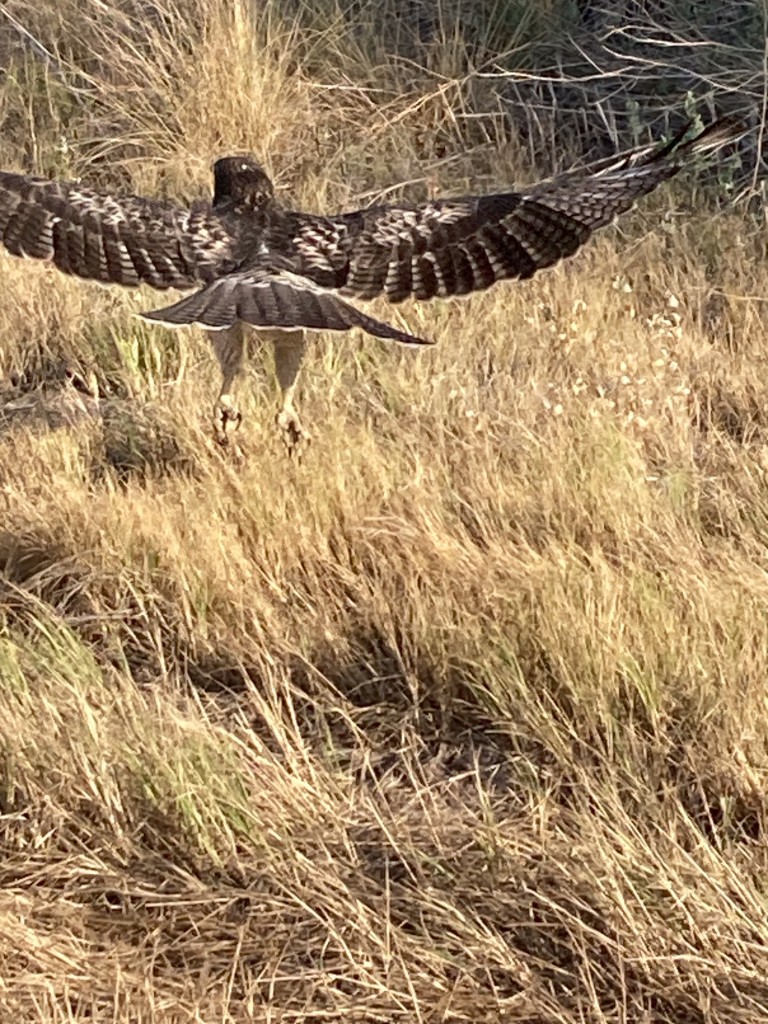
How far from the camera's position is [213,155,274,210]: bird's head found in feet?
16.0

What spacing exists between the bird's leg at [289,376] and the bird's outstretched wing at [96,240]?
318mm

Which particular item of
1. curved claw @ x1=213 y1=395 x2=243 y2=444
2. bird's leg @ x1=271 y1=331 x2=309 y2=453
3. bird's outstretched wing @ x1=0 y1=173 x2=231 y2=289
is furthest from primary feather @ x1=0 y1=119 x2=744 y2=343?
curved claw @ x1=213 y1=395 x2=243 y2=444

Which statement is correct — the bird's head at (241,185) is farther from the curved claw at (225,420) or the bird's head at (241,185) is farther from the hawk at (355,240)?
the curved claw at (225,420)

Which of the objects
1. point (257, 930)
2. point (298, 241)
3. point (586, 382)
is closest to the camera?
point (257, 930)

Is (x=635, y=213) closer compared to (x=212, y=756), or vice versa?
(x=212, y=756)

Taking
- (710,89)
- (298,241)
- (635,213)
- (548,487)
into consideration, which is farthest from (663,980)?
(710,89)

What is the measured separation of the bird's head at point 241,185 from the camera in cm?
487

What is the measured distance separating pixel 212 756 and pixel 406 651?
620mm

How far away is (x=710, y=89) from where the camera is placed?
6.94m

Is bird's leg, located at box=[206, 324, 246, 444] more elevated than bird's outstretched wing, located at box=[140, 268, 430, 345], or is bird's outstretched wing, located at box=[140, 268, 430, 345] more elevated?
bird's outstretched wing, located at box=[140, 268, 430, 345]

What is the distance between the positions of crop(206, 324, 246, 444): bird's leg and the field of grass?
2.6 inches

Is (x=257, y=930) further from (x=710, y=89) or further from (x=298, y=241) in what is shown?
(x=710, y=89)

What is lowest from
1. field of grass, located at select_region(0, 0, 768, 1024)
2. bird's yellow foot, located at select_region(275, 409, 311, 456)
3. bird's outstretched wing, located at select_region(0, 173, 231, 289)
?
field of grass, located at select_region(0, 0, 768, 1024)

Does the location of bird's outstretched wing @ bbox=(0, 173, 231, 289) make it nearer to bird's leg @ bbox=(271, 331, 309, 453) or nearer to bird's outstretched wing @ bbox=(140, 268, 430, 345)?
bird's outstretched wing @ bbox=(140, 268, 430, 345)
